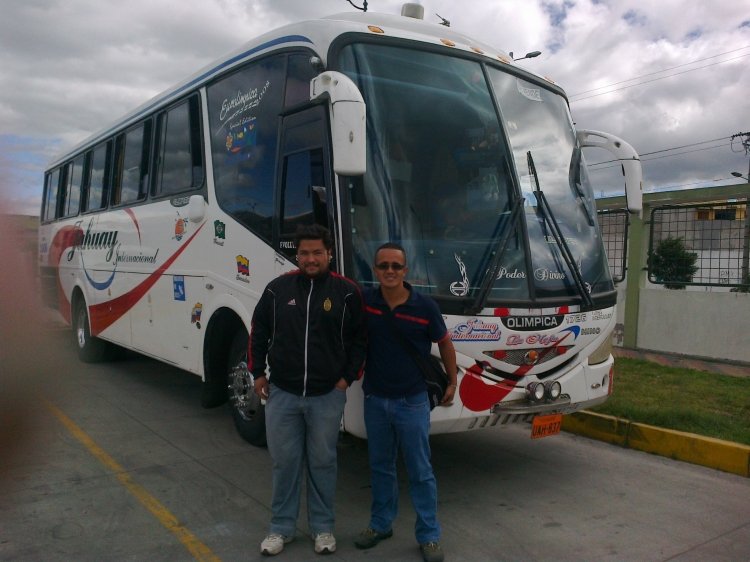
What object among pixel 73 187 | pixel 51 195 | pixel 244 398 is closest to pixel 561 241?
pixel 244 398

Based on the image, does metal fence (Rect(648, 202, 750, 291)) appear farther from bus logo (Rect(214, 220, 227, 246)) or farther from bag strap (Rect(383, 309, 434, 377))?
bag strap (Rect(383, 309, 434, 377))

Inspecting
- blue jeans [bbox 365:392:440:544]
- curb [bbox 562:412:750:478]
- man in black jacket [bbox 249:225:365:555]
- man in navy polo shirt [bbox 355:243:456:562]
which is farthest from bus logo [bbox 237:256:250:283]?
curb [bbox 562:412:750:478]

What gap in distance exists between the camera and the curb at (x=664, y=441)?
5477 millimetres

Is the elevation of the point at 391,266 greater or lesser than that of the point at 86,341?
greater

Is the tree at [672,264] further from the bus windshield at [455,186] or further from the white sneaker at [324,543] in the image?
the white sneaker at [324,543]

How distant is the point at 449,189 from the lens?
4617 millimetres

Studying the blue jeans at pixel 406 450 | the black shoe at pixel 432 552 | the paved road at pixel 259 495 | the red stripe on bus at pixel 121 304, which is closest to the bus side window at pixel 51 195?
the red stripe on bus at pixel 121 304

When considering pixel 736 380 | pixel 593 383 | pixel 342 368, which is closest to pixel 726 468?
pixel 593 383

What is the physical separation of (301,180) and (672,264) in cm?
736

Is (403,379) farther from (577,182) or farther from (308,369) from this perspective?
(577,182)

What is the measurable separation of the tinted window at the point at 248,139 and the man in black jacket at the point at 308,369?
4.71 ft

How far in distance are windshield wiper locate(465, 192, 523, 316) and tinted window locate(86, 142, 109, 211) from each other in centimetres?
619

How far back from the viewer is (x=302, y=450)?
153 inches

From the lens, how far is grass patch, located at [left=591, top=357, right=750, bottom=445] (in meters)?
6.09
